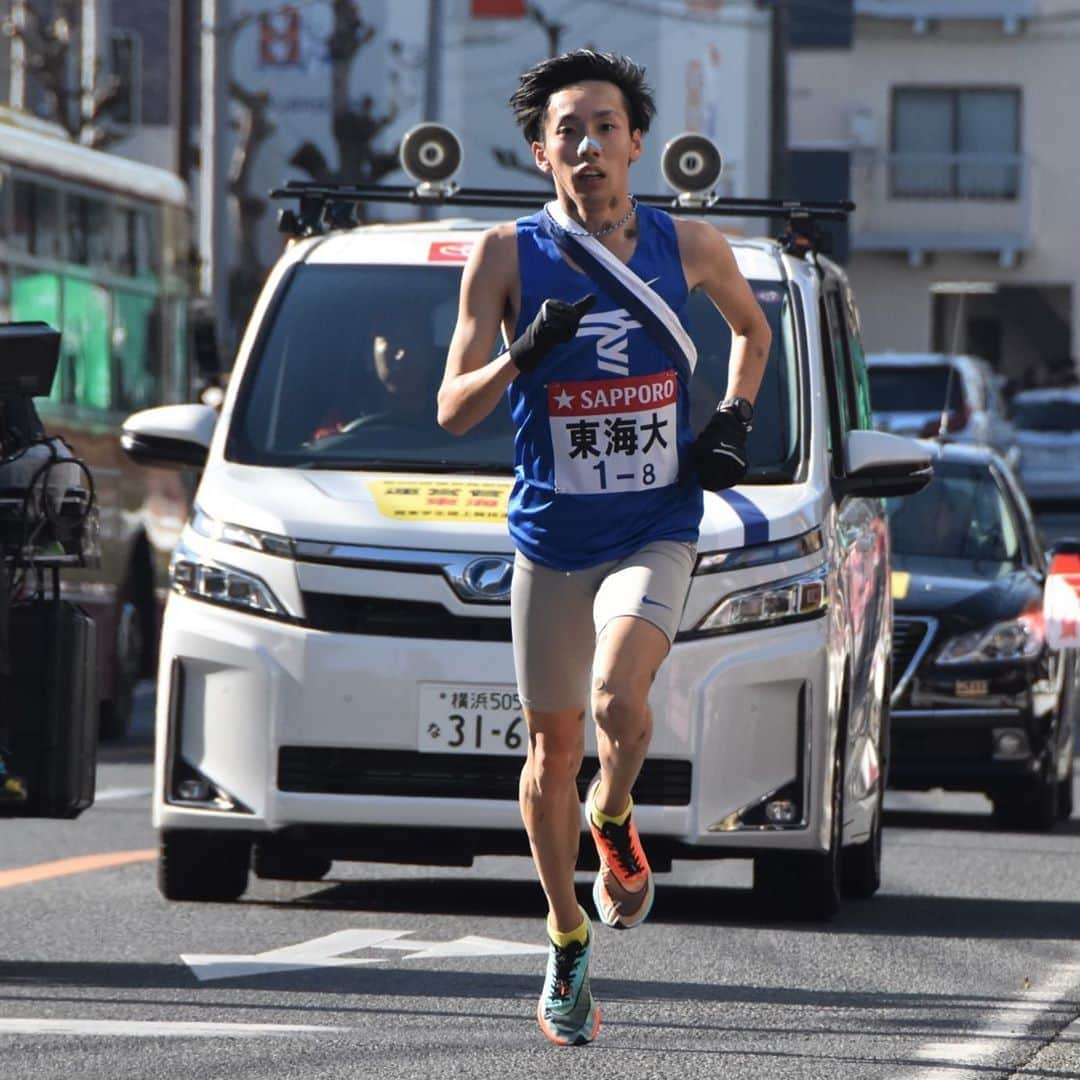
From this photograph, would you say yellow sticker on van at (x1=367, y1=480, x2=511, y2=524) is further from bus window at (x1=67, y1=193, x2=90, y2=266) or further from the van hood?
bus window at (x1=67, y1=193, x2=90, y2=266)

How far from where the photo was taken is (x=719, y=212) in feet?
32.8

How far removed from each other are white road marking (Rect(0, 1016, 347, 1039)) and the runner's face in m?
1.79

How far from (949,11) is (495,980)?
55036mm

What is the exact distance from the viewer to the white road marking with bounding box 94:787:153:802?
44.7 ft

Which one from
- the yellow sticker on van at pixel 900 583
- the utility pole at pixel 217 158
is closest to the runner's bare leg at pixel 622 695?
the yellow sticker on van at pixel 900 583

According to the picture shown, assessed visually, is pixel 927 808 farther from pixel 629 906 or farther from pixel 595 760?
pixel 629 906

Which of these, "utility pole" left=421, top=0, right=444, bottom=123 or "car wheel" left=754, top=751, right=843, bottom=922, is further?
"utility pole" left=421, top=0, right=444, bottom=123

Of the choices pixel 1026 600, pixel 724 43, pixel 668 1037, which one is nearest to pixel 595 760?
pixel 668 1037

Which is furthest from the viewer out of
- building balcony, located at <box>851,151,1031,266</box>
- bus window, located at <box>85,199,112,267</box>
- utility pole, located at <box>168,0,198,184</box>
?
building balcony, located at <box>851,151,1031,266</box>

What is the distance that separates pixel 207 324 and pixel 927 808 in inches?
295

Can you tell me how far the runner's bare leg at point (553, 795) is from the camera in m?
6.45

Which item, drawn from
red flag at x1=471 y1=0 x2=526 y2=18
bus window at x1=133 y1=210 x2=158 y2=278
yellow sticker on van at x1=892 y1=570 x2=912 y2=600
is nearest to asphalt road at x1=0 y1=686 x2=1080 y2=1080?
yellow sticker on van at x1=892 y1=570 x2=912 y2=600

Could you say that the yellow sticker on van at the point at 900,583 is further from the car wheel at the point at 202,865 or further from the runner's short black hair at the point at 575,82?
the runner's short black hair at the point at 575,82

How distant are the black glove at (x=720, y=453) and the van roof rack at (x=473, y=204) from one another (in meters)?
3.32
